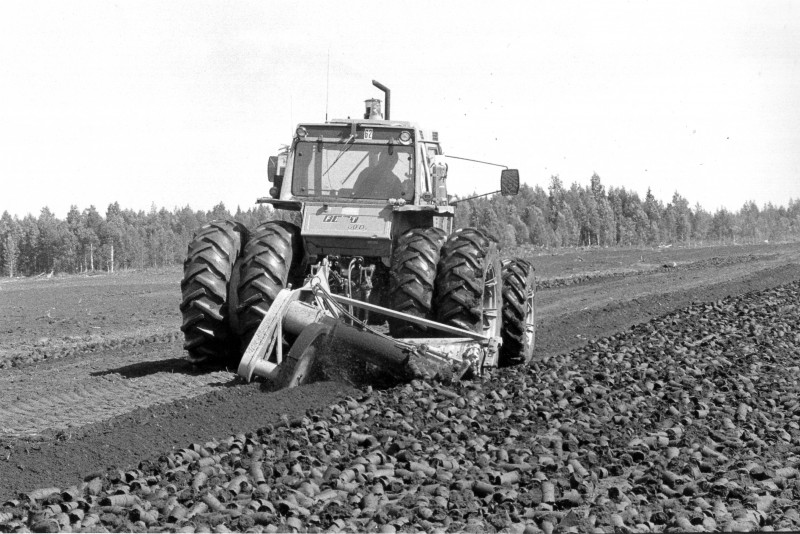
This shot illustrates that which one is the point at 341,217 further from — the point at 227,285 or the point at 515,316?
the point at 515,316

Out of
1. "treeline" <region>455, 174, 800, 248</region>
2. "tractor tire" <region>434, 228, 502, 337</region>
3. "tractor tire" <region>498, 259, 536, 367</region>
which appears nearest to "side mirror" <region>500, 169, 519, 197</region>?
"tractor tire" <region>434, 228, 502, 337</region>

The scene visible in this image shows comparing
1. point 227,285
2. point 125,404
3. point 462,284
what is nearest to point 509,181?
point 462,284

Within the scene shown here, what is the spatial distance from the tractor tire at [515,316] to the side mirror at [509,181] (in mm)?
1323

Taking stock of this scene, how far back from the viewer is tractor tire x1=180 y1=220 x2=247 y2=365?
979 centimetres

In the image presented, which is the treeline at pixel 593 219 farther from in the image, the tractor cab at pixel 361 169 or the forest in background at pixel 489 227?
the tractor cab at pixel 361 169

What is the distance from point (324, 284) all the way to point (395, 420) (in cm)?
260

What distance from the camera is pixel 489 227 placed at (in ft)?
261

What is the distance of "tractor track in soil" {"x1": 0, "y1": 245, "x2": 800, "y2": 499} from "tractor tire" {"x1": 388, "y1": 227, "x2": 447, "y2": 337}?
A: 4.04ft

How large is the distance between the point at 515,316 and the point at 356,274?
1969 mm

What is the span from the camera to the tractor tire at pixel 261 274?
962cm

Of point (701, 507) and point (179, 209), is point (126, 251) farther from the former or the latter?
point (701, 507)

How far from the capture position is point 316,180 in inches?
440

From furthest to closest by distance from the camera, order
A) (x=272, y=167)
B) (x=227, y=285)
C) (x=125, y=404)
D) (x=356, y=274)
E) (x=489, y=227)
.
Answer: (x=489, y=227), (x=272, y=167), (x=356, y=274), (x=227, y=285), (x=125, y=404)

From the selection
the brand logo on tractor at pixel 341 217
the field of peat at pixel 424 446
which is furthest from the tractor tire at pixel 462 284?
the brand logo on tractor at pixel 341 217
